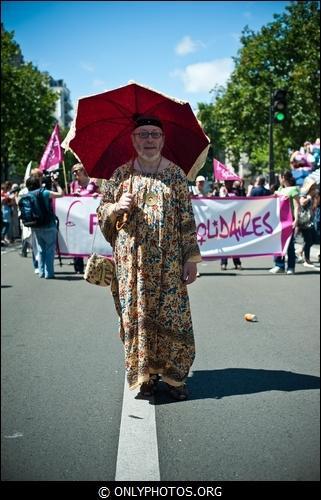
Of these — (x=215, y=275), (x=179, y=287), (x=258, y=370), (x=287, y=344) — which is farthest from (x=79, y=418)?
(x=215, y=275)

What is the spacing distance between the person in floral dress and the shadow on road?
3.63 m

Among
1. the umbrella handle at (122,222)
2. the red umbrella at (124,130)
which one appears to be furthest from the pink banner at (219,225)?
the red umbrella at (124,130)

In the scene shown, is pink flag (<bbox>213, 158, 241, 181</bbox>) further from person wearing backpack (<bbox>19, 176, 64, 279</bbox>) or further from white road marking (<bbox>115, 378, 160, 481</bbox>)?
white road marking (<bbox>115, 378, 160, 481</bbox>)

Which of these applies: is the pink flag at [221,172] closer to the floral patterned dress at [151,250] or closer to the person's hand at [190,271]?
the floral patterned dress at [151,250]

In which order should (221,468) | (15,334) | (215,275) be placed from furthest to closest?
1. (215,275)
2. (15,334)
3. (221,468)

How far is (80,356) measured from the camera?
6.78m

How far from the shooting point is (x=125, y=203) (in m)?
1.13

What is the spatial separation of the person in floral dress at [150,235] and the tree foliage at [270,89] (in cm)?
13

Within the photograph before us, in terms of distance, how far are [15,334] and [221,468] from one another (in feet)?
16.1

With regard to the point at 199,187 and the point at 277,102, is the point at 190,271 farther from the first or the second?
the point at 277,102

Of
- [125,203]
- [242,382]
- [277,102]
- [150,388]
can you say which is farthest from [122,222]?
[242,382]

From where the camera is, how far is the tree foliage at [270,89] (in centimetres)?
187

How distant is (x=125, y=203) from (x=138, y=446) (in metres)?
1.50

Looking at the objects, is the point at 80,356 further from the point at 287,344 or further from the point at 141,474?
the point at 141,474
